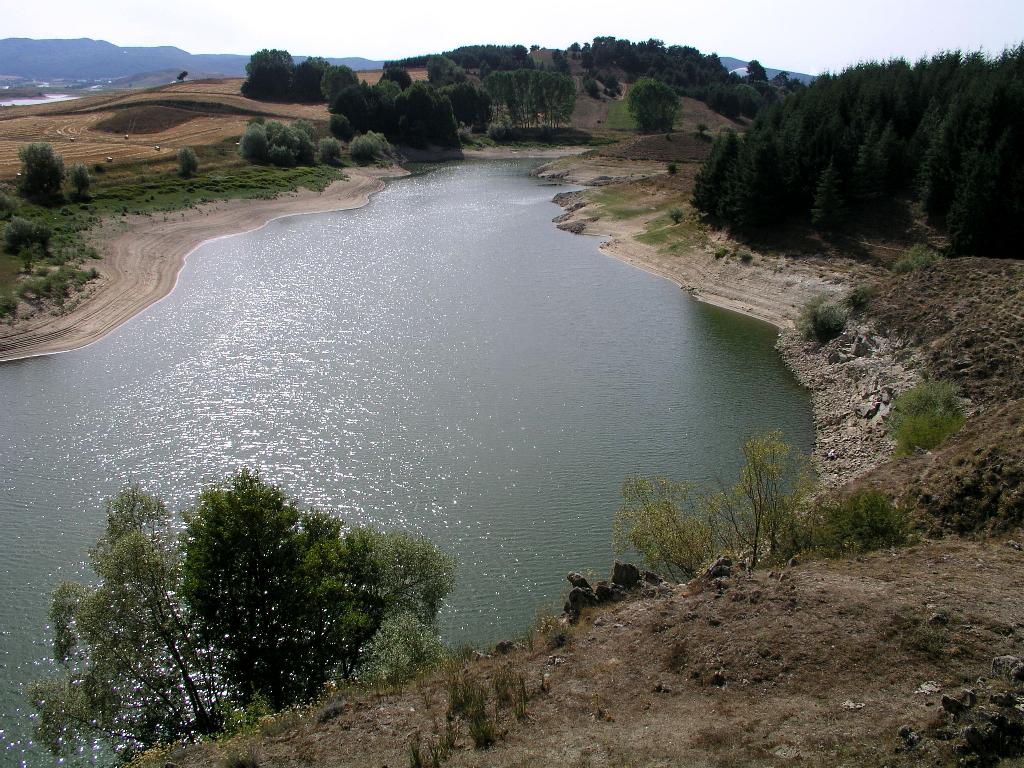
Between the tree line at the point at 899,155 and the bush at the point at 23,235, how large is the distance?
5794cm

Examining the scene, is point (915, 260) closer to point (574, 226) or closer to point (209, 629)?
point (574, 226)

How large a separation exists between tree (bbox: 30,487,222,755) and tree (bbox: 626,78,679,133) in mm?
157570

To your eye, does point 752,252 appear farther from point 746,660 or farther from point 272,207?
point 272,207

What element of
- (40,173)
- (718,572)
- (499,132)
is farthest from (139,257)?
(499,132)

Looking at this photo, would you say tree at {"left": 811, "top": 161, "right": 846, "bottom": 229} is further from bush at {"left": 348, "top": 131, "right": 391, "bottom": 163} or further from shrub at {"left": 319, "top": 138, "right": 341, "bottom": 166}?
bush at {"left": 348, "top": 131, "right": 391, "bottom": 163}

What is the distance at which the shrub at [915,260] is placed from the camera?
45.5 metres

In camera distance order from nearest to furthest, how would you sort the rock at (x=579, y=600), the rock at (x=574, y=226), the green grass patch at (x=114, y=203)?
the rock at (x=579, y=600) → the green grass patch at (x=114, y=203) → the rock at (x=574, y=226)

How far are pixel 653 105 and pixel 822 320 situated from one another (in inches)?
4996

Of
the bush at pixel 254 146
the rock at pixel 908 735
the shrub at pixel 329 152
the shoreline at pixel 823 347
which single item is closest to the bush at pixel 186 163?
the bush at pixel 254 146

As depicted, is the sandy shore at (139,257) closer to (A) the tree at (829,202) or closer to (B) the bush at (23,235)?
(B) the bush at (23,235)

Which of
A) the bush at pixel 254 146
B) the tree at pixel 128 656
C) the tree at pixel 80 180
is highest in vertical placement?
the bush at pixel 254 146

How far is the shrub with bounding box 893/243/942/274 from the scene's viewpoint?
45.5m

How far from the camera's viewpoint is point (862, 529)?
2023cm

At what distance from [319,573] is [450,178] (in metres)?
107
